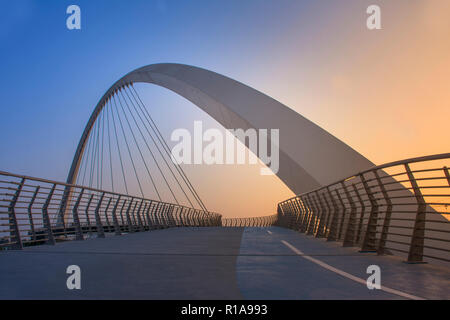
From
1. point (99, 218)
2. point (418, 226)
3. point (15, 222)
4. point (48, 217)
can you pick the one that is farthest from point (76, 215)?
point (418, 226)

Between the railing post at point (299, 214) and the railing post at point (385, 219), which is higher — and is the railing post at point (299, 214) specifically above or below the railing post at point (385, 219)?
below

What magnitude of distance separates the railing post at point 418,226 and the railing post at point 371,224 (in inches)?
43.5

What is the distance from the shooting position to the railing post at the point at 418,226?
440 centimetres

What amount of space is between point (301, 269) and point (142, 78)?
23609 millimetres

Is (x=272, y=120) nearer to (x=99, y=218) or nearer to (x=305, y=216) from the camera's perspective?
(x=305, y=216)

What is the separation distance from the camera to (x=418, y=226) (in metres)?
4.45

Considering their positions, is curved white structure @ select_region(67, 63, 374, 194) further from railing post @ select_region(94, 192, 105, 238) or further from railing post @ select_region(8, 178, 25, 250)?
railing post @ select_region(8, 178, 25, 250)

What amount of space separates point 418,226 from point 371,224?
1260 millimetres

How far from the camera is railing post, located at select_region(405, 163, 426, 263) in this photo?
4402 millimetres

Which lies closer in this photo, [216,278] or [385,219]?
[216,278]

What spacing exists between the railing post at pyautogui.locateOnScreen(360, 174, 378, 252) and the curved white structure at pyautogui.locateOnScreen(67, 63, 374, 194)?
38.4ft

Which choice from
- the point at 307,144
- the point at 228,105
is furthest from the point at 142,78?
the point at 307,144

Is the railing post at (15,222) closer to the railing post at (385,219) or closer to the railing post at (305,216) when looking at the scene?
the railing post at (385,219)

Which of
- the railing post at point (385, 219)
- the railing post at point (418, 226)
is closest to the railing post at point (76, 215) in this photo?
the railing post at point (385, 219)
